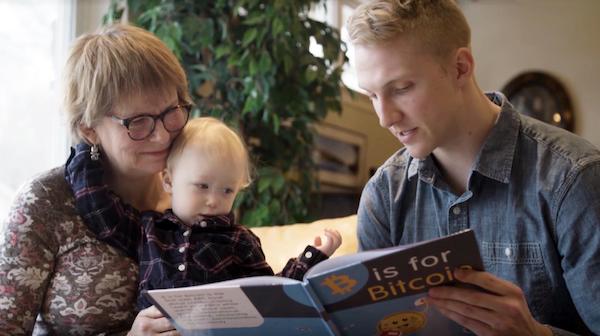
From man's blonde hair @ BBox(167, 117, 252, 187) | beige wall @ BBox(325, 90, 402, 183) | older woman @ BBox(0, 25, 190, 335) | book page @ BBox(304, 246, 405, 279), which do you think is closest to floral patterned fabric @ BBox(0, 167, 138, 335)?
older woman @ BBox(0, 25, 190, 335)

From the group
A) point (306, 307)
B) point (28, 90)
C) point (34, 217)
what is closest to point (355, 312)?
point (306, 307)

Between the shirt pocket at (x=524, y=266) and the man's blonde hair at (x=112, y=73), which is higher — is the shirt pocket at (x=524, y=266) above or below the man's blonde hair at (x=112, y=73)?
below

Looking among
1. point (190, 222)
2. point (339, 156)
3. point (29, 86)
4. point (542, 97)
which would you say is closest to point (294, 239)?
point (190, 222)

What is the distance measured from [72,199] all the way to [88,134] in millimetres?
158

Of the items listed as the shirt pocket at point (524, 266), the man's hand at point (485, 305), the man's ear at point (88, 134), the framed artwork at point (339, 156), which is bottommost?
the framed artwork at point (339, 156)

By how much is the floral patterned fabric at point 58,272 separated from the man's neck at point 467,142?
0.74 m

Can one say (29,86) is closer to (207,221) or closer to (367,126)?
(207,221)

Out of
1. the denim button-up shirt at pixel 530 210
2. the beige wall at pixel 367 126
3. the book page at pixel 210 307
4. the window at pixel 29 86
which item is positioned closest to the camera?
the book page at pixel 210 307

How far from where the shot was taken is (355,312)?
98 cm

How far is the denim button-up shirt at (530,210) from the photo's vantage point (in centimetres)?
119

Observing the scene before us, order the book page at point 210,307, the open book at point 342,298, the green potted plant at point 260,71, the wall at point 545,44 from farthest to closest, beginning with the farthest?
the wall at point 545,44 → the green potted plant at point 260,71 → the book page at point 210,307 → the open book at point 342,298

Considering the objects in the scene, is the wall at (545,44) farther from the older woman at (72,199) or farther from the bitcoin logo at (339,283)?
the bitcoin logo at (339,283)

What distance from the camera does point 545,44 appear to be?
207 inches

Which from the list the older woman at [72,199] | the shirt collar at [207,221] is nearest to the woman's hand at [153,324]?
the older woman at [72,199]
